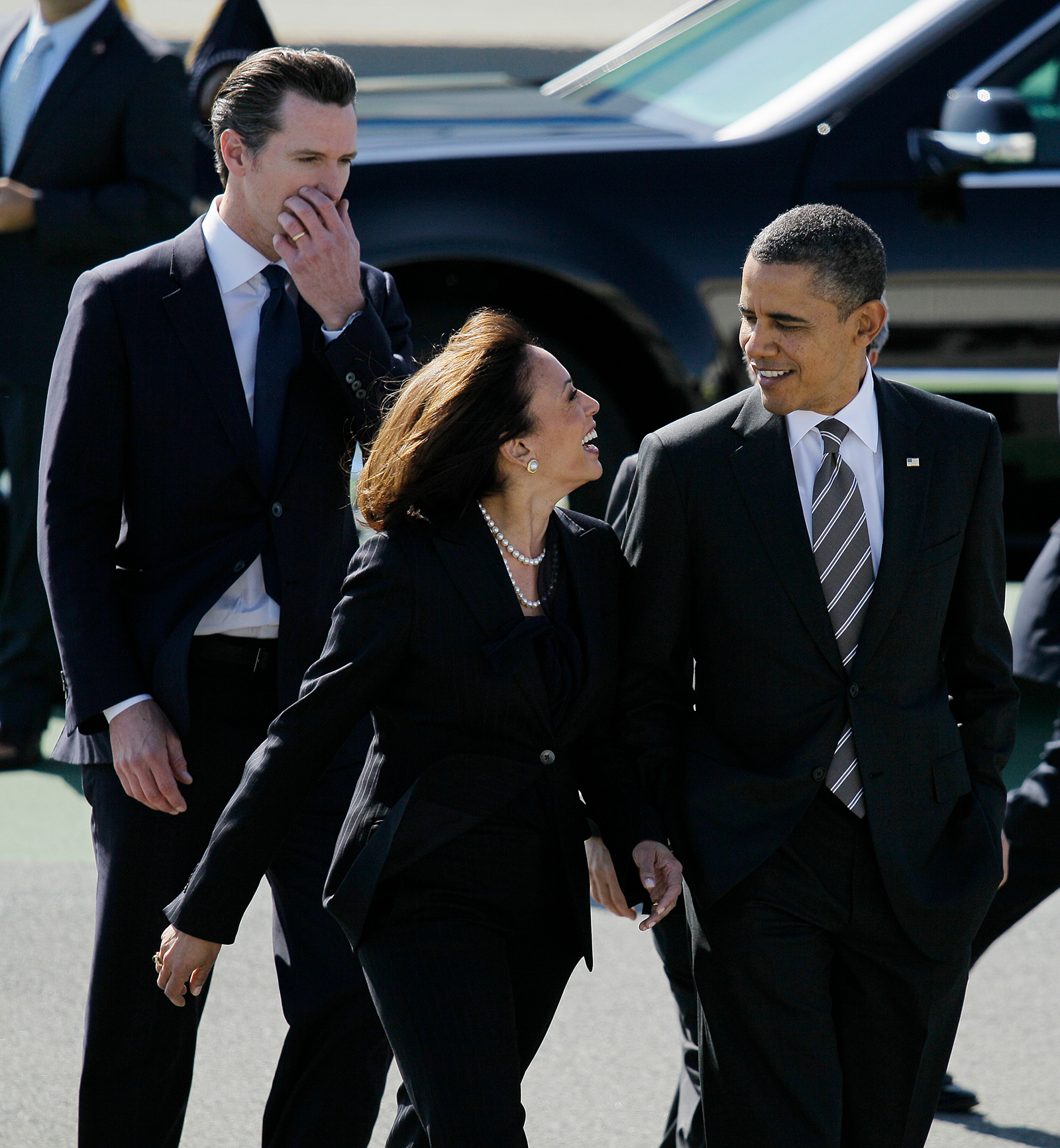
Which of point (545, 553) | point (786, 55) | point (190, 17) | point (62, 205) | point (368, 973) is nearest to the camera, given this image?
point (368, 973)

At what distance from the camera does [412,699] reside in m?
2.62

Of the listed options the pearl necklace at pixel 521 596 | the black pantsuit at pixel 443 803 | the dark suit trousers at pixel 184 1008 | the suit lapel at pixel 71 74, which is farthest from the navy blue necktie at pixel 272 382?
the suit lapel at pixel 71 74

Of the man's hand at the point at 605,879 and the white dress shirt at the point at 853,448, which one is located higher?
the white dress shirt at the point at 853,448

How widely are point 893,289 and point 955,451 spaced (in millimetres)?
2953

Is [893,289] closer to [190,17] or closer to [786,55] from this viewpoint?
[786,55]

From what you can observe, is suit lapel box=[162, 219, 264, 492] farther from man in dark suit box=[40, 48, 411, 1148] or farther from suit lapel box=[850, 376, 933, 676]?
suit lapel box=[850, 376, 933, 676]

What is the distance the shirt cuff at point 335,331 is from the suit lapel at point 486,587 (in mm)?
447

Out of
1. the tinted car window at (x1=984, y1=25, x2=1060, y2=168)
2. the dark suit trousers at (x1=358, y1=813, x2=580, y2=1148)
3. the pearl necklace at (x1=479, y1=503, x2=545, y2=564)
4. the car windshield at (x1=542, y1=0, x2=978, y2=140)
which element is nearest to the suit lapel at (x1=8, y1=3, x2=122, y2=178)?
the car windshield at (x1=542, y1=0, x2=978, y2=140)

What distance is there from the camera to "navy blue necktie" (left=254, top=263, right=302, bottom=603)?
2.95 m

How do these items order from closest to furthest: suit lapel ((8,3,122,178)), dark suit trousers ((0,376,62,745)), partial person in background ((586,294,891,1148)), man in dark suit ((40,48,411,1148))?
man in dark suit ((40,48,411,1148))
partial person in background ((586,294,891,1148))
suit lapel ((8,3,122,178))
dark suit trousers ((0,376,62,745))

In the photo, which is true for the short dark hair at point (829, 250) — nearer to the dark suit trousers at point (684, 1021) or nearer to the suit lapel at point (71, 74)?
the dark suit trousers at point (684, 1021)

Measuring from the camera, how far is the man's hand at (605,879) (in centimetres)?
266

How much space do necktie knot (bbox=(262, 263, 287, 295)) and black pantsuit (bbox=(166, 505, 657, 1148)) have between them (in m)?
0.59

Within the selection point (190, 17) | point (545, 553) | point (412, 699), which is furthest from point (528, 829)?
point (190, 17)
